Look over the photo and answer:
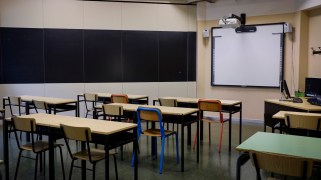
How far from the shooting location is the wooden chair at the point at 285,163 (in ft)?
7.06

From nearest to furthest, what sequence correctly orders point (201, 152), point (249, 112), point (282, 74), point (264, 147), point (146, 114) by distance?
point (264, 147)
point (146, 114)
point (201, 152)
point (282, 74)
point (249, 112)

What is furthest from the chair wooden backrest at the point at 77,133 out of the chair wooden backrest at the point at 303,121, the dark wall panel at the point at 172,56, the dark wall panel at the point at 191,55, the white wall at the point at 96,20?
the dark wall panel at the point at 191,55

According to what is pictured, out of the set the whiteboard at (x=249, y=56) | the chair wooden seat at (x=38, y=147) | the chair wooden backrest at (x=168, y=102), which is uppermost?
the whiteboard at (x=249, y=56)

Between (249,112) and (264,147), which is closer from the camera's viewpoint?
(264,147)

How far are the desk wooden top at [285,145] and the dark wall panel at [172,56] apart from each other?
17.8ft

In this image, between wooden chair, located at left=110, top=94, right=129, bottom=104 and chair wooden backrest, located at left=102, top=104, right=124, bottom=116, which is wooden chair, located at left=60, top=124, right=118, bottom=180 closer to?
chair wooden backrest, located at left=102, top=104, right=124, bottom=116

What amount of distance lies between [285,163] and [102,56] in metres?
6.29

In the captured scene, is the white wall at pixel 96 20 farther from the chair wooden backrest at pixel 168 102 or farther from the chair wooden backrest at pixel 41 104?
the chair wooden backrest at pixel 168 102

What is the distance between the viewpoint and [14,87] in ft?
24.1

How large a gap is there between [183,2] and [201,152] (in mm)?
4617

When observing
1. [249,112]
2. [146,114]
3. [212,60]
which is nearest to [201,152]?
[146,114]

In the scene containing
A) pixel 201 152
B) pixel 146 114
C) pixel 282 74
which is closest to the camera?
pixel 146 114

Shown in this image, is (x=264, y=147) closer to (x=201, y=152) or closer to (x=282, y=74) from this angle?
(x=201, y=152)

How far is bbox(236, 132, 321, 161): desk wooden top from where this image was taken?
7.60ft
